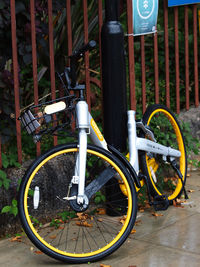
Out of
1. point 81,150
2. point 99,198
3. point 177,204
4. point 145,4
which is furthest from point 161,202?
point 145,4

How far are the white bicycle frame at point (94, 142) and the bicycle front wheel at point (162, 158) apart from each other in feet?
0.32

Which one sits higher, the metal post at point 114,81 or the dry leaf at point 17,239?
the metal post at point 114,81

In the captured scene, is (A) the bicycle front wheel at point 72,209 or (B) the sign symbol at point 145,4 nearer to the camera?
(A) the bicycle front wheel at point 72,209

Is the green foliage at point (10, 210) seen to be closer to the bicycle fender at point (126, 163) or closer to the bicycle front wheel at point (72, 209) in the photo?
the bicycle front wheel at point (72, 209)

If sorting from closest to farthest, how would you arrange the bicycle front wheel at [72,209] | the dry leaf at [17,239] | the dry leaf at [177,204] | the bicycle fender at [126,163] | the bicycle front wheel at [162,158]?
the bicycle front wheel at [72,209]
the bicycle fender at [126,163]
the dry leaf at [17,239]
the bicycle front wheel at [162,158]
the dry leaf at [177,204]

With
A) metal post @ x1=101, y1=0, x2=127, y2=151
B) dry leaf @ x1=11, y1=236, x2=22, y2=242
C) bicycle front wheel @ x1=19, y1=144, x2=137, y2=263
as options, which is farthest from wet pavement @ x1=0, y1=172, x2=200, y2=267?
metal post @ x1=101, y1=0, x2=127, y2=151

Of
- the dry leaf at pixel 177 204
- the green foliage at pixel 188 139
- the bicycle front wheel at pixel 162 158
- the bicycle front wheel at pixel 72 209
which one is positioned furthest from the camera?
the green foliage at pixel 188 139

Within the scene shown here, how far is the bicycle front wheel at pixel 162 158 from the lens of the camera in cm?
424

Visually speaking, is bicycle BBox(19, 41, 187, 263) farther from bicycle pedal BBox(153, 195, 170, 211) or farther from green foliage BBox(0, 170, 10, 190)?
green foliage BBox(0, 170, 10, 190)

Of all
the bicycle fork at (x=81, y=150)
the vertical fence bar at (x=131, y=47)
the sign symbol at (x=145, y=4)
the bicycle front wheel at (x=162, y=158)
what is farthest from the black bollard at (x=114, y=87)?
the bicycle fork at (x=81, y=150)

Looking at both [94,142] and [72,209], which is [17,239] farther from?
[94,142]

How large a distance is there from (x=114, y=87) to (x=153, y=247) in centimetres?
135

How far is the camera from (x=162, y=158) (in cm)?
439

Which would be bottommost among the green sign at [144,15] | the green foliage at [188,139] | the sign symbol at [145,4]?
the green foliage at [188,139]
